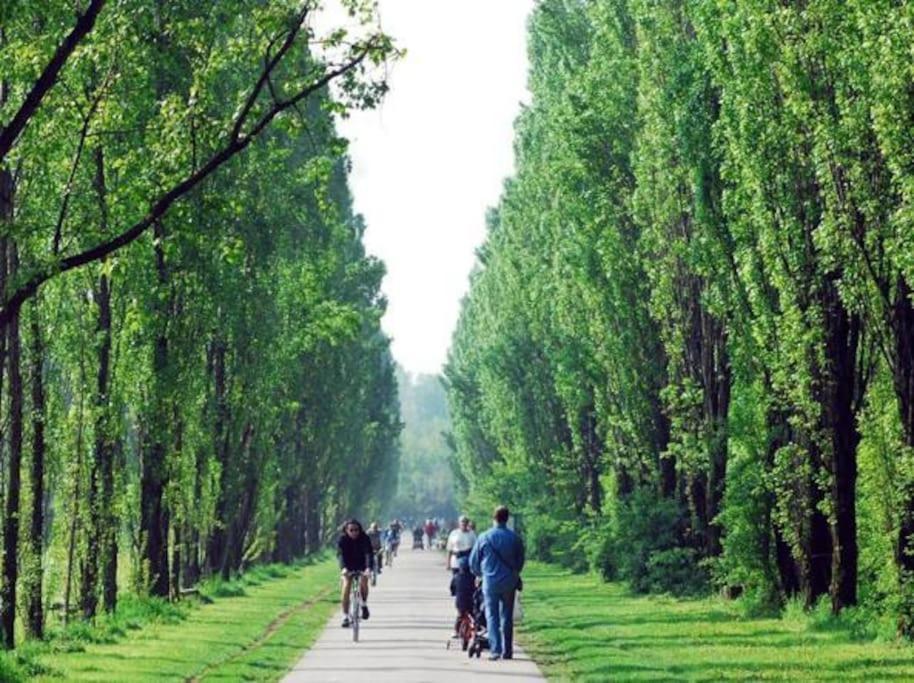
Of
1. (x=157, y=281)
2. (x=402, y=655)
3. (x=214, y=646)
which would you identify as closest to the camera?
(x=402, y=655)

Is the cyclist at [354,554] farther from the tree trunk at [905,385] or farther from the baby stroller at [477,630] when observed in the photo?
the tree trunk at [905,385]

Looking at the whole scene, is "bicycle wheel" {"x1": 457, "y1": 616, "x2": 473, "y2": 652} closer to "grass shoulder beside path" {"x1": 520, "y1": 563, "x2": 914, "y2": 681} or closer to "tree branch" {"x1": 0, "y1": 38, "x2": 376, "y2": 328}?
"grass shoulder beside path" {"x1": 520, "y1": 563, "x2": 914, "y2": 681}

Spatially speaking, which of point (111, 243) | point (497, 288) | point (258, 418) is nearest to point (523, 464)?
point (497, 288)

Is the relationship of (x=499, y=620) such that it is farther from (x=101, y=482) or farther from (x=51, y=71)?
(x=101, y=482)

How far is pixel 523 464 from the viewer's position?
60.9 metres

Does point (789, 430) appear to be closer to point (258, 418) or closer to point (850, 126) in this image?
point (850, 126)

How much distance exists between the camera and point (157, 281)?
29938 mm

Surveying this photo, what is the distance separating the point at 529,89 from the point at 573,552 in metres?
14.2

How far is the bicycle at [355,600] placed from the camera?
23.8 meters

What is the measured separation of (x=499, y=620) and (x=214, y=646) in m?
4.90

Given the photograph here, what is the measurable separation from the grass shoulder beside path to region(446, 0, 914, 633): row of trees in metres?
0.93

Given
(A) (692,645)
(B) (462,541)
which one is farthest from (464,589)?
(A) (692,645)

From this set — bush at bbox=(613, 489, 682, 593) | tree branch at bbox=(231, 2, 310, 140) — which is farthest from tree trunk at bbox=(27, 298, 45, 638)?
bush at bbox=(613, 489, 682, 593)

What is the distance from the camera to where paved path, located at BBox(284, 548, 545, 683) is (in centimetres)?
1784
